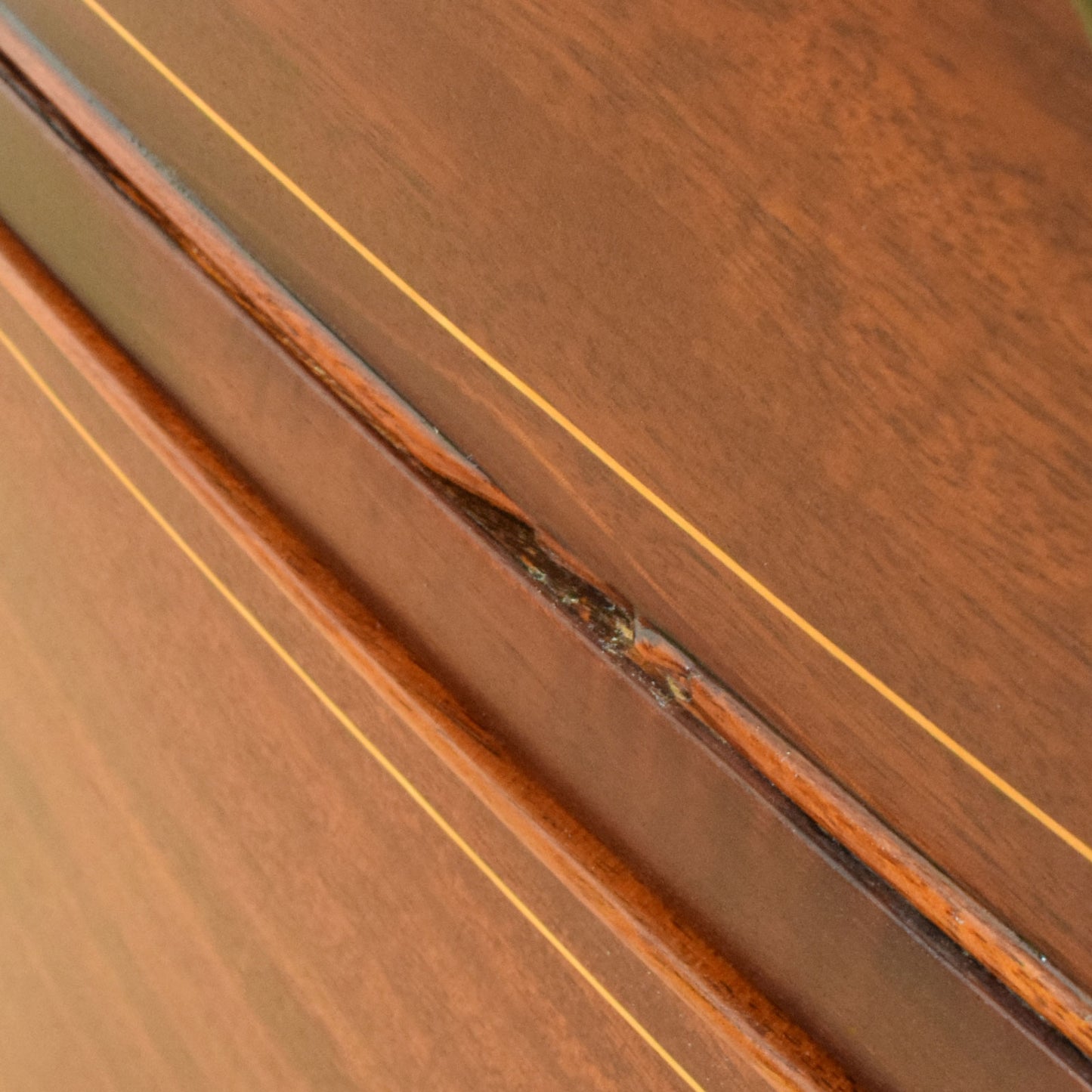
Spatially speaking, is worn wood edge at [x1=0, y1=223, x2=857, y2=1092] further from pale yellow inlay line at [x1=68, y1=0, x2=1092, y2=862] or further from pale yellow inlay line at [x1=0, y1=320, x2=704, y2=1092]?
pale yellow inlay line at [x1=68, y1=0, x2=1092, y2=862]

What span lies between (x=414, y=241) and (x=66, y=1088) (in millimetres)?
1140

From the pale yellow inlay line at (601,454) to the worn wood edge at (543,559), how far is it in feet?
0.19

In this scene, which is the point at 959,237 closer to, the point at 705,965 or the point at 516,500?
the point at 516,500

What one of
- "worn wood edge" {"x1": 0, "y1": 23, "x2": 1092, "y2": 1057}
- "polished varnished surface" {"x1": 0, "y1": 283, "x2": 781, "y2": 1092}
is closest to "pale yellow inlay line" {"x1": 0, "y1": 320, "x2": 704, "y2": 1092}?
"polished varnished surface" {"x1": 0, "y1": 283, "x2": 781, "y2": 1092}

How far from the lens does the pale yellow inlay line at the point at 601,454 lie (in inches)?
18.3

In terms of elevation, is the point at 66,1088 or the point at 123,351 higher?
the point at 123,351

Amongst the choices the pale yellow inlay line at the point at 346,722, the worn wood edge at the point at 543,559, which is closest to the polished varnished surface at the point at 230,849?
the pale yellow inlay line at the point at 346,722

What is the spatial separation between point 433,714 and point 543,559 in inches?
5.5

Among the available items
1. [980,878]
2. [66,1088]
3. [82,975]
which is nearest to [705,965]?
[980,878]

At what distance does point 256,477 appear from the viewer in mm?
763

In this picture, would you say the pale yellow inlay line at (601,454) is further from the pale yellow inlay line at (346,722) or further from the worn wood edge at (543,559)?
the pale yellow inlay line at (346,722)

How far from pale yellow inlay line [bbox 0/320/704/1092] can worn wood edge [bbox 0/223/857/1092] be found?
5 centimetres

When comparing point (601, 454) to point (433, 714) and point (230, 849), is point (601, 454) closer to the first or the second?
point (433, 714)

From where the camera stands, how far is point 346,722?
78cm
